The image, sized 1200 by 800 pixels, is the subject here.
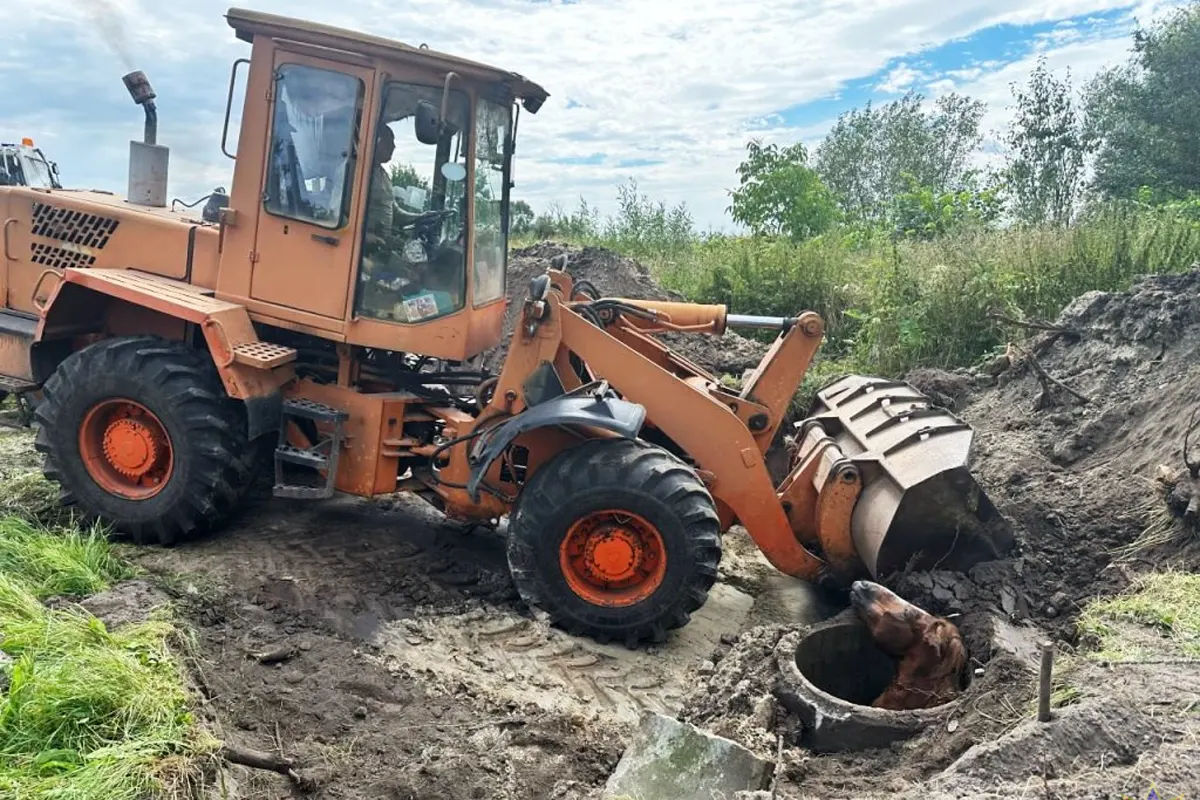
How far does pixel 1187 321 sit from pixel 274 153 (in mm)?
5831

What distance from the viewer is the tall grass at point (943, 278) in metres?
8.14

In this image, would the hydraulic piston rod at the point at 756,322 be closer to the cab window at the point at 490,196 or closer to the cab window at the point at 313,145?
the cab window at the point at 490,196

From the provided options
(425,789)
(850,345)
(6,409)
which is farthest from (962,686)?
(6,409)

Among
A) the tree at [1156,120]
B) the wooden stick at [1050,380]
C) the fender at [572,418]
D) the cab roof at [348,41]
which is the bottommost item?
the fender at [572,418]

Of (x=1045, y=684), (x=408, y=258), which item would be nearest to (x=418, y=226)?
(x=408, y=258)

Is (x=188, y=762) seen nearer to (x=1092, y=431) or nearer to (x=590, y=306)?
(x=590, y=306)

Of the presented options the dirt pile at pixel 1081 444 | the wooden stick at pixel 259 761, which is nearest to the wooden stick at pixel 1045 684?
the dirt pile at pixel 1081 444

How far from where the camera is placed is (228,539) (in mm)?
5125

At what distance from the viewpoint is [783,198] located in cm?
1310

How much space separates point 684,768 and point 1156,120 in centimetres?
1874

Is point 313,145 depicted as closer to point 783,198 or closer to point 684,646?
point 684,646

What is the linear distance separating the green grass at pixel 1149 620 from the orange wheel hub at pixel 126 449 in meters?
4.58

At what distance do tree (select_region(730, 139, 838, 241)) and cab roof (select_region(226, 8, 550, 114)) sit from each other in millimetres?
8776

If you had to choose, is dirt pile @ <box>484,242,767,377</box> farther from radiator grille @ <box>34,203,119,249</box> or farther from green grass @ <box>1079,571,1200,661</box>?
green grass @ <box>1079,571,1200,661</box>
